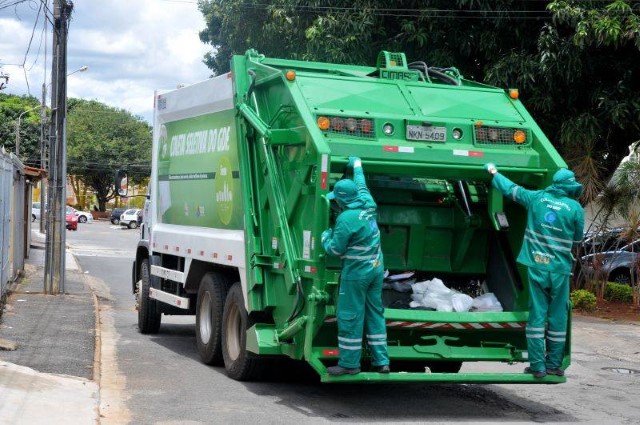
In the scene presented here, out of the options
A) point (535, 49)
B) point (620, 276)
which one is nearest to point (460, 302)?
point (535, 49)

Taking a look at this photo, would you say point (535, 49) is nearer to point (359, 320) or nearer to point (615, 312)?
point (615, 312)

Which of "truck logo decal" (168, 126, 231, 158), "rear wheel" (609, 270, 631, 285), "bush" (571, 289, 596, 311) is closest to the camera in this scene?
"truck logo decal" (168, 126, 231, 158)

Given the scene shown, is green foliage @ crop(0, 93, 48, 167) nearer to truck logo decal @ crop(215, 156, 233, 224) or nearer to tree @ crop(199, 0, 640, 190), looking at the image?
tree @ crop(199, 0, 640, 190)

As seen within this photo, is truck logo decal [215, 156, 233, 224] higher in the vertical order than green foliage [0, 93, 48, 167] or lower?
lower

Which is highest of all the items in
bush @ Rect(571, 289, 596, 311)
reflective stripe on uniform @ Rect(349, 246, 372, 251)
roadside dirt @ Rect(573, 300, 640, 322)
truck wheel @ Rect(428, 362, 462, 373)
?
reflective stripe on uniform @ Rect(349, 246, 372, 251)

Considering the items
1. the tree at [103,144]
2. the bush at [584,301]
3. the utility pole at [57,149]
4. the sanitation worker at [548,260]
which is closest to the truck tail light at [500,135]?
the sanitation worker at [548,260]

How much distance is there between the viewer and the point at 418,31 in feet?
58.6

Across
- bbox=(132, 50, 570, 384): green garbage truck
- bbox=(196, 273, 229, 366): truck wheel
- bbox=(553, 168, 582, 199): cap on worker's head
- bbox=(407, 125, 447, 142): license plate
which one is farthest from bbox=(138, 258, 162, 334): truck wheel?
bbox=(553, 168, 582, 199): cap on worker's head

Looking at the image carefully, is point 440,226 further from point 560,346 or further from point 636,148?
point 636,148

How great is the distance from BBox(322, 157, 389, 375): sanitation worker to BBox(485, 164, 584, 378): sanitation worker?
129cm

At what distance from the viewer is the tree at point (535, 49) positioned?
1678 cm

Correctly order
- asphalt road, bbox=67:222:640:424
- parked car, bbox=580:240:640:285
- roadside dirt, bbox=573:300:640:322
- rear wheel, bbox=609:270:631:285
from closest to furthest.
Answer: asphalt road, bbox=67:222:640:424
roadside dirt, bbox=573:300:640:322
parked car, bbox=580:240:640:285
rear wheel, bbox=609:270:631:285

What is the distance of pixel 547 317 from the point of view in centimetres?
852

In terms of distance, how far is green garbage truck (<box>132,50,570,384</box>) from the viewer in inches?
330
